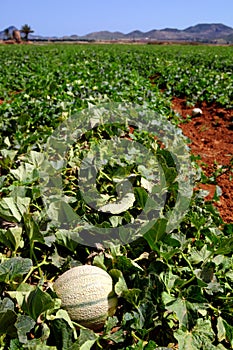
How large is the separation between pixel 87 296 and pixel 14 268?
16.3 inches

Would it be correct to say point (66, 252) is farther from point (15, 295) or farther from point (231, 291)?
point (231, 291)

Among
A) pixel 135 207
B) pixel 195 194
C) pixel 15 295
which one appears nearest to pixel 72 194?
pixel 135 207

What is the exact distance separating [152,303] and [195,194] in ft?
4.83

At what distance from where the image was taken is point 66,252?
8.76 feet

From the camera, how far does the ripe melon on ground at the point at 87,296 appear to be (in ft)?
7.12

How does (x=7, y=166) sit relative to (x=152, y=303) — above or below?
above

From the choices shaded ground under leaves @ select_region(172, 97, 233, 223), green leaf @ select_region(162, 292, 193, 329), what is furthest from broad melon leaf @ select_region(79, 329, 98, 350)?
shaded ground under leaves @ select_region(172, 97, 233, 223)

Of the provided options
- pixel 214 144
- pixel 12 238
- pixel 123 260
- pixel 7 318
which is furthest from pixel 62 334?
pixel 214 144

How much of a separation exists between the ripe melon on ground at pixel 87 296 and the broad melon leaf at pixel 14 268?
232 millimetres

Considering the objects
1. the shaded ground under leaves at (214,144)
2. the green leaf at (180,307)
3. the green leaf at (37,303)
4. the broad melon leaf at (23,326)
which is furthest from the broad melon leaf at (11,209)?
the shaded ground under leaves at (214,144)

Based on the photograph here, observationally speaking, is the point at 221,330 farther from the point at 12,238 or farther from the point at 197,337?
the point at 12,238

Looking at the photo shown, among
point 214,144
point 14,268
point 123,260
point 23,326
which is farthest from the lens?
point 214,144

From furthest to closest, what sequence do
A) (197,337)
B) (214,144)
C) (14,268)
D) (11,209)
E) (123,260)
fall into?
(214,144) → (11,209) → (123,260) → (14,268) → (197,337)

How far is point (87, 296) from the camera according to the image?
7.20 feet
